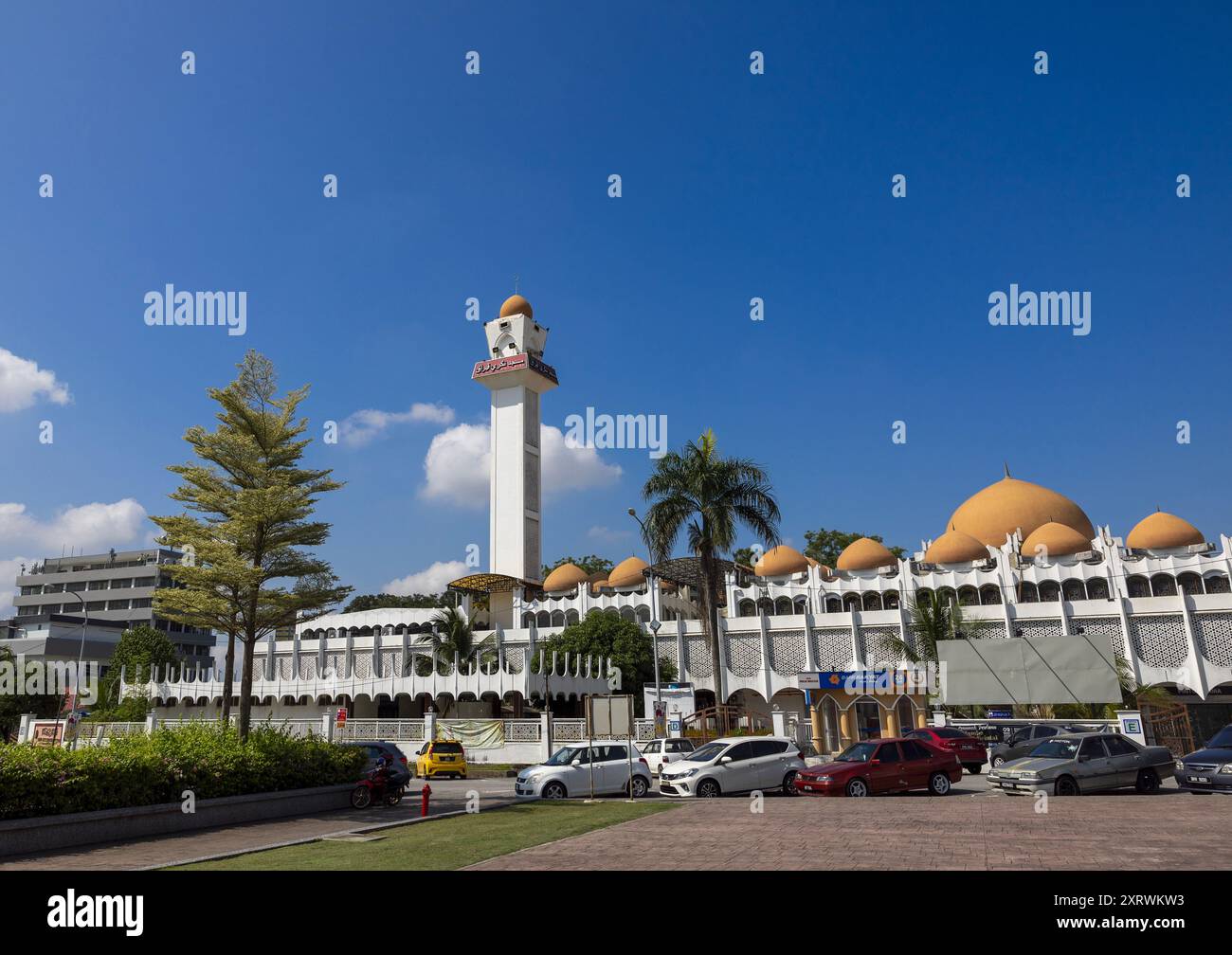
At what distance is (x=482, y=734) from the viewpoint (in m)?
35.5

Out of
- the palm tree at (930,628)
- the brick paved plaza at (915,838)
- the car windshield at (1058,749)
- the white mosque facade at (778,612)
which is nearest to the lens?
the brick paved plaza at (915,838)

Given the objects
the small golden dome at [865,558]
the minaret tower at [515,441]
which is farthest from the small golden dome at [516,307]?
the small golden dome at [865,558]

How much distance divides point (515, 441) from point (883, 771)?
51244 millimetres

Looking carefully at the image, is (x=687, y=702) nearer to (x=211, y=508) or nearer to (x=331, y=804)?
(x=331, y=804)

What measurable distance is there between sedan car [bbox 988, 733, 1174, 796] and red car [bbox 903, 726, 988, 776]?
20.8 ft

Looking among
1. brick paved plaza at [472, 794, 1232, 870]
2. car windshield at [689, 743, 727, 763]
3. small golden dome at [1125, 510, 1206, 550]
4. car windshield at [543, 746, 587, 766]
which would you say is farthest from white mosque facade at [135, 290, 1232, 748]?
brick paved plaza at [472, 794, 1232, 870]

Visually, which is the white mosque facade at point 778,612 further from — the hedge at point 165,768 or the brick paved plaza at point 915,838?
the hedge at point 165,768

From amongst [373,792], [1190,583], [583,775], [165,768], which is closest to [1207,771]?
[583,775]

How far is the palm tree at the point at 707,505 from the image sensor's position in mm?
37844

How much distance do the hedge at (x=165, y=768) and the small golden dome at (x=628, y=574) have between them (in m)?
49.0

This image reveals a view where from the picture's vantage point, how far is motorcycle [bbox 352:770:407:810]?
18891mm
